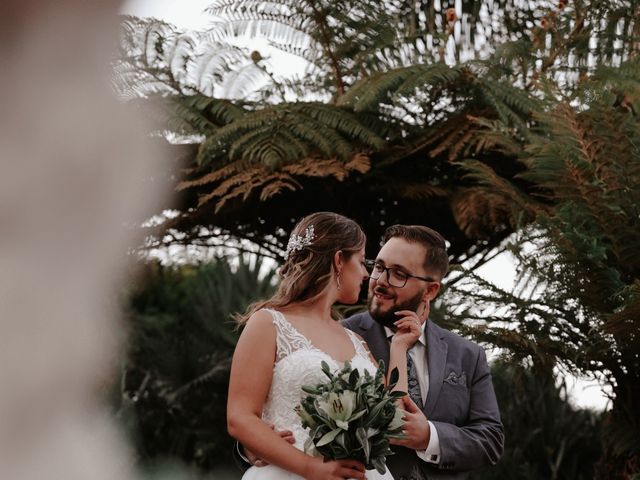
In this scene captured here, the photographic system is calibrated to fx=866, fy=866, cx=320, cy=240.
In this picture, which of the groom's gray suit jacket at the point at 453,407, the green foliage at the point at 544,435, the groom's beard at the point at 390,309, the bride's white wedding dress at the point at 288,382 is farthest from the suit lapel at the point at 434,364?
the green foliage at the point at 544,435

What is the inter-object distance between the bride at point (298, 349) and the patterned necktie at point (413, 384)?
0.55ft

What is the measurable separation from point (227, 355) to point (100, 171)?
7.49m

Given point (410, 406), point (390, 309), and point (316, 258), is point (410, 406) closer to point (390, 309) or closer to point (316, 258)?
point (390, 309)

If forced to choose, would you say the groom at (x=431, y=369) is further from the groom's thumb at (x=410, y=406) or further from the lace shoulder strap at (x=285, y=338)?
the lace shoulder strap at (x=285, y=338)

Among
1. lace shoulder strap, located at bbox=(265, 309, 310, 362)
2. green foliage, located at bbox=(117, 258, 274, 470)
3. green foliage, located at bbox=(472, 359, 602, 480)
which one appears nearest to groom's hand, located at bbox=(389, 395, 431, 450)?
lace shoulder strap, located at bbox=(265, 309, 310, 362)

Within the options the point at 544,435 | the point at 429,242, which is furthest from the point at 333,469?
the point at 544,435

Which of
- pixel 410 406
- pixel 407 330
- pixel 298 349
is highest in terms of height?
pixel 407 330

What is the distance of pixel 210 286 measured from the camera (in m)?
8.38

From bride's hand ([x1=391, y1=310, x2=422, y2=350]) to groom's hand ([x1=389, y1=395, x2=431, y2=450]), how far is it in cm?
19

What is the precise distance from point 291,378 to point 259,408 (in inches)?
5.1

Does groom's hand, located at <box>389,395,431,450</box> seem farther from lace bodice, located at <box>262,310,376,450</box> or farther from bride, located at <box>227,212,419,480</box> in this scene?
lace bodice, located at <box>262,310,376,450</box>

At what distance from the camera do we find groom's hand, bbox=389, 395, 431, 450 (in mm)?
2670

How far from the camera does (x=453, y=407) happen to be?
2955mm

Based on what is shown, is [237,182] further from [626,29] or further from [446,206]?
[626,29]
